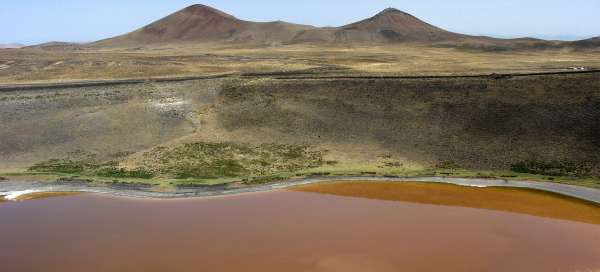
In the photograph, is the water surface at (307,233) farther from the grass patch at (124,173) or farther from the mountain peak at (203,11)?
the mountain peak at (203,11)

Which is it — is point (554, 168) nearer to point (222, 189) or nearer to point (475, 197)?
point (475, 197)

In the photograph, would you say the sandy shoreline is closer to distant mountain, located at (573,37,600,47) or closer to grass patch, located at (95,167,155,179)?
grass patch, located at (95,167,155,179)

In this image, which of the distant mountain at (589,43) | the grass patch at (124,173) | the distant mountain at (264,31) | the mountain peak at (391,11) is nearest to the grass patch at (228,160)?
the grass patch at (124,173)

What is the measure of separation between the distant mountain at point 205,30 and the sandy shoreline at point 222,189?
118 m

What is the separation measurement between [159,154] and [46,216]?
42.8 ft

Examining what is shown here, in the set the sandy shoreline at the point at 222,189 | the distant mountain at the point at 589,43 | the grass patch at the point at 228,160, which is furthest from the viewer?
the distant mountain at the point at 589,43

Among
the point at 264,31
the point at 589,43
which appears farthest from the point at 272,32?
the point at 589,43

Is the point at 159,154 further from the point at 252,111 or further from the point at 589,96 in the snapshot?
the point at 589,96

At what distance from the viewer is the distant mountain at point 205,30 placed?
159875 millimetres

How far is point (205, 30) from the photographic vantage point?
170 meters

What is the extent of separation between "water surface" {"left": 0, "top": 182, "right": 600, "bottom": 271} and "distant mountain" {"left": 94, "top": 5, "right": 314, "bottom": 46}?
122 m

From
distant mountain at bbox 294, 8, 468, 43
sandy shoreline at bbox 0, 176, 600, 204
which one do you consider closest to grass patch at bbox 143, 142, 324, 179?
sandy shoreline at bbox 0, 176, 600, 204

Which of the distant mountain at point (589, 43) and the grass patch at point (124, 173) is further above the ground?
the distant mountain at point (589, 43)

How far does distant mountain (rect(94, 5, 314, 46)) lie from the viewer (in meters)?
160
